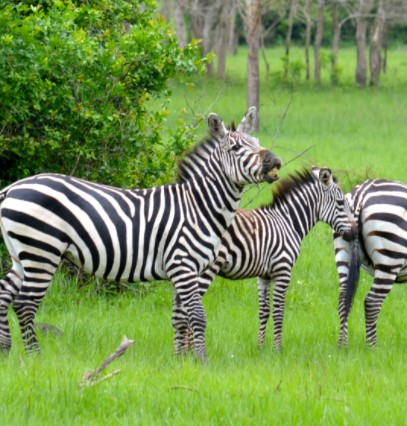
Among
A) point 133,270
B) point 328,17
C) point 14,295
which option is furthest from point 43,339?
point 328,17

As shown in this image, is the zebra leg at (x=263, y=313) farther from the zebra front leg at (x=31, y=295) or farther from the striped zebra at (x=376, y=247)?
the zebra front leg at (x=31, y=295)

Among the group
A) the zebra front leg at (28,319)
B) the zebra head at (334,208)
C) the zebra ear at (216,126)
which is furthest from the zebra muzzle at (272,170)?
the zebra front leg at (28,319)

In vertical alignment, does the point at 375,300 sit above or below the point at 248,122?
below

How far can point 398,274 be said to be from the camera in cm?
879

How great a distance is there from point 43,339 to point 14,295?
2.18 ft

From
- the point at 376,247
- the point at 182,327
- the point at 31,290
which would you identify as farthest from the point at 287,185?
the point at 31,290

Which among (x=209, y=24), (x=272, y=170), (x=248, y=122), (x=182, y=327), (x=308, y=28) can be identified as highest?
(x=248, y=122)

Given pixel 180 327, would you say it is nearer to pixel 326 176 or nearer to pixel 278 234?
pixel 278 234

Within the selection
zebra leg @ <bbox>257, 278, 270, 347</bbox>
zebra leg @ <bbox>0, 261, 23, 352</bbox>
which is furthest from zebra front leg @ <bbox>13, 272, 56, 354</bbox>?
zebra leg @ <bbox>257, 278, 270, 347</bbox>

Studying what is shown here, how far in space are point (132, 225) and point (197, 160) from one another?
923mm

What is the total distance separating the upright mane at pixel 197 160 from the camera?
795cm

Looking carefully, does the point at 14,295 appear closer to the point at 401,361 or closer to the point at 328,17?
the point at 401,361

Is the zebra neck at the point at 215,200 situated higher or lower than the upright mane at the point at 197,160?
lower

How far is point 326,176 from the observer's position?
29.0 feet
